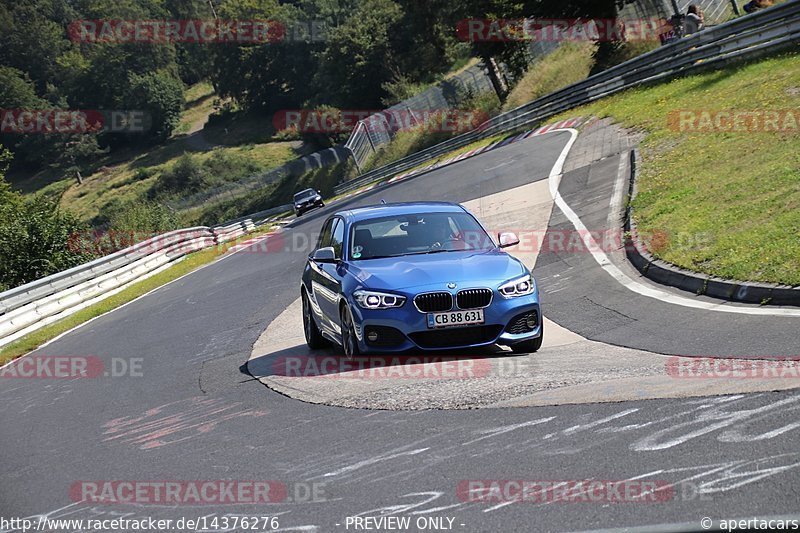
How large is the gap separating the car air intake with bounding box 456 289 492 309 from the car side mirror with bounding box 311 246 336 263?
1.85m

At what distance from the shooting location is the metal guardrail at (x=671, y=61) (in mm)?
26047

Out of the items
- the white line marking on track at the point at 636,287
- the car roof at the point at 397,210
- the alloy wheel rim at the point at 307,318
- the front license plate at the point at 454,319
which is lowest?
the white line marking on track at the point at 636,287

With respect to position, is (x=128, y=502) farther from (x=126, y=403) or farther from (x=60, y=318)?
(x=60, y=318)

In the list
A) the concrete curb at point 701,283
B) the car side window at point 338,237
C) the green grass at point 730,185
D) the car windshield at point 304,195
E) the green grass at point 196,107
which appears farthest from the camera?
the green grass at point 196,107

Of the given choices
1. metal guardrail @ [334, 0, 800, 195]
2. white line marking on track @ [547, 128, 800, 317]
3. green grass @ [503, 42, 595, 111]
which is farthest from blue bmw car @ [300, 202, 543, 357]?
green grass @ [503, 42, 595, 111]

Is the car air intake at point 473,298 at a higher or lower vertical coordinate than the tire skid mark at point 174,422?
higher

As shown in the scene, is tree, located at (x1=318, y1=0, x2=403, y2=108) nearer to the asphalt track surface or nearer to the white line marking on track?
the white line marking on track

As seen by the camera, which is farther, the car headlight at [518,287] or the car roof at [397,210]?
the car roof at [397,210]

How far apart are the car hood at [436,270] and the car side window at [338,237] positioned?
74 centimetres

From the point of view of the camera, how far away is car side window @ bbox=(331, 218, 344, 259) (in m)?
11.1

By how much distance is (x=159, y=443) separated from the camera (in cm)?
790

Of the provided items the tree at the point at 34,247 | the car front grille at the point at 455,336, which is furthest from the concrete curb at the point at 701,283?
the tree at the point at 34,247

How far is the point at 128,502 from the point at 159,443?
1.79 metres

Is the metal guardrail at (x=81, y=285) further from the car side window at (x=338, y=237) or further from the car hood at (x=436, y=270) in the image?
the car hood at (x=436, y=270)
